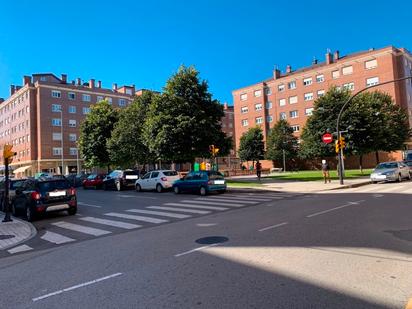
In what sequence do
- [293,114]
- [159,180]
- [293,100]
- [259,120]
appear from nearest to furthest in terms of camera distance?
[159,180] → [293,114] → [293,100] → [259,120]

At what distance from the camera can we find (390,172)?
23375mm

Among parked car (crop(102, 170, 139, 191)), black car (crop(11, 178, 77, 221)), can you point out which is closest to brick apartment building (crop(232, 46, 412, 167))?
parked car (crop(102, 170, 139, 191))

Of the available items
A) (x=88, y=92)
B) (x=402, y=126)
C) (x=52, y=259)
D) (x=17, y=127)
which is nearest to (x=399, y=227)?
(x=52, y=259)

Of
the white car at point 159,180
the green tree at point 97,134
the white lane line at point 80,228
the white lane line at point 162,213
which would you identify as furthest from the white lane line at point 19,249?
the green tree at point 97,134

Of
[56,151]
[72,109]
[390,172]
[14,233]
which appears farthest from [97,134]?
[14,233]

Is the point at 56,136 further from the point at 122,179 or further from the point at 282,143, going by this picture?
the point at 122,179

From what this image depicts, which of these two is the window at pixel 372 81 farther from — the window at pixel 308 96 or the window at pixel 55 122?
the window at pixel 55 122

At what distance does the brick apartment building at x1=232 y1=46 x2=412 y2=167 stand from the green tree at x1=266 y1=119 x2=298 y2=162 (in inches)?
203

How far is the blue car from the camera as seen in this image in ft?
62.8

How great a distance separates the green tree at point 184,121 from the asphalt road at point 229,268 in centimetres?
1788

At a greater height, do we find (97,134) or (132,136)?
(97,134)

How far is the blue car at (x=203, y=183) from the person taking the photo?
19141 millimetres

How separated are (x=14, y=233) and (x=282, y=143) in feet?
167

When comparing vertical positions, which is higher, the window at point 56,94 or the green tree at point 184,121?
the window at point 56,94
